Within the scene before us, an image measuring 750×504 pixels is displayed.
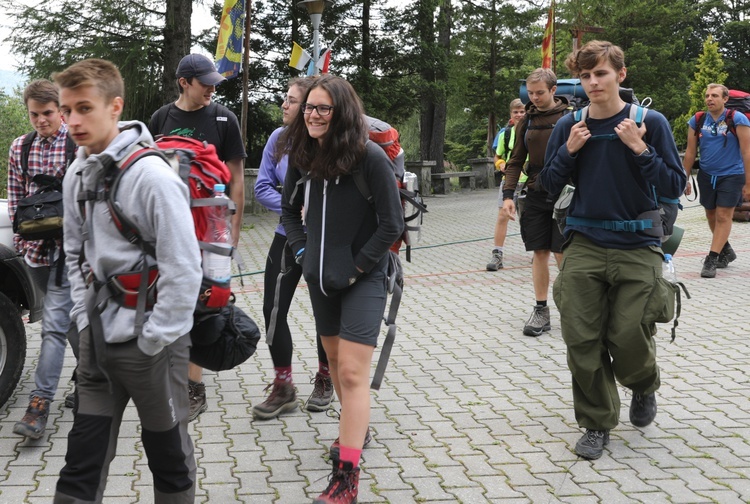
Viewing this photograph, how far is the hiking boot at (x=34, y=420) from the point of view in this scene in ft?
15.2

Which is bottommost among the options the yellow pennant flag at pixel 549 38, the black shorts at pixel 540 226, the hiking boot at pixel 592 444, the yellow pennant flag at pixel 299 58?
the hiking boot at pixel 592 444

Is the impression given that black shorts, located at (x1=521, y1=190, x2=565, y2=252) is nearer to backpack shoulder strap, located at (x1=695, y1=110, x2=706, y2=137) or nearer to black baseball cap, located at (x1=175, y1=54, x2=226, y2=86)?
black baseball cap, located at (x1=175, y1=54, x2=226, y2=86)

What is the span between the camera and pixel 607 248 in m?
4.52

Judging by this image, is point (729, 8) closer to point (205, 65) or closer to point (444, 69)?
point (444, 69)

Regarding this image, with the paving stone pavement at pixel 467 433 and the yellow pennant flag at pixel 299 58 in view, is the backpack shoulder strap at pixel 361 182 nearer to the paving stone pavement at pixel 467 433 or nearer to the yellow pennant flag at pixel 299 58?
the paving stone pavement at pixel 467 433

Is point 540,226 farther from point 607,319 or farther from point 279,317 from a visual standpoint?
point 279,317

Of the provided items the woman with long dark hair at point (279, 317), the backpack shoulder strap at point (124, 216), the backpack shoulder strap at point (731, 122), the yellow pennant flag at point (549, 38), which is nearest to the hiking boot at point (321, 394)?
the woman with long dark hair at point (279, 317)

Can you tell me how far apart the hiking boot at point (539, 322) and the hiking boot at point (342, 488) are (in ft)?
12.0

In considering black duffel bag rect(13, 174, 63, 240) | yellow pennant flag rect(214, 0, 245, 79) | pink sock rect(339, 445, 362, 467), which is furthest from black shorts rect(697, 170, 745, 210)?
yellow pennant flag rect(214, 0, 245, 79)

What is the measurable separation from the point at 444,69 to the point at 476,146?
31805 mm

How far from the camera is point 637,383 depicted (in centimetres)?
465

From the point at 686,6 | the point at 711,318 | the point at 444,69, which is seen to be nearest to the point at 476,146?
the point at 686,6

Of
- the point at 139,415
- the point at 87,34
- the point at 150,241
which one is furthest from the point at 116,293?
the point at 87,34

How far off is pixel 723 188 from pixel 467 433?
598 cm
